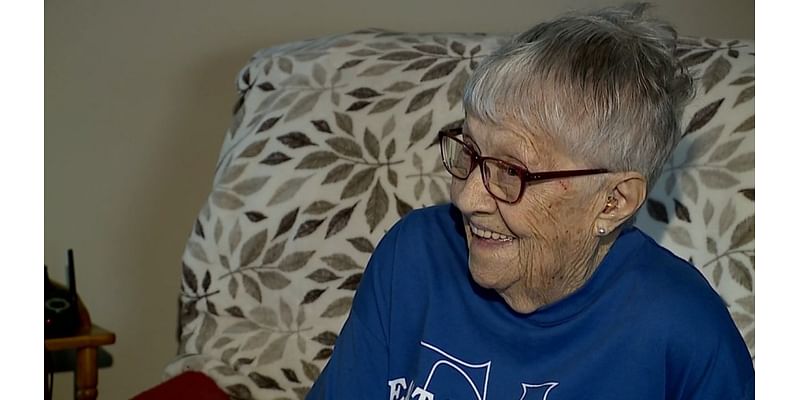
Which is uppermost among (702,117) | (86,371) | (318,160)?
(702,117)

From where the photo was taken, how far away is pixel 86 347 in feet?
6.70

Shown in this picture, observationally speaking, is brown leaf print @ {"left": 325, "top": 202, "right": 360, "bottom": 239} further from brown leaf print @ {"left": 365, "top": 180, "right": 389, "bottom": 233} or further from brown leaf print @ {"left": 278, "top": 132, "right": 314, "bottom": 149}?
brown leaf print @ {"left": 278, "top": 132, "right": 314, "bottom": 149}

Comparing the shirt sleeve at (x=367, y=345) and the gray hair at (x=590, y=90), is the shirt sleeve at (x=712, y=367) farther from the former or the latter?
the shirt sleeve at (x=367, y=345)

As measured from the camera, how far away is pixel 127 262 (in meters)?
2.27

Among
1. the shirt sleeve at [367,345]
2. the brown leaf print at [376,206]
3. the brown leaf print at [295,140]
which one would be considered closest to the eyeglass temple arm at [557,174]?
the shirt sleeve at [367,345]

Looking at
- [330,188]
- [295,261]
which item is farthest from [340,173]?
Answer: [295,261]

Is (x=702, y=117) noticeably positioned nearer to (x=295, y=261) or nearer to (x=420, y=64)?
(x=420, y=64)

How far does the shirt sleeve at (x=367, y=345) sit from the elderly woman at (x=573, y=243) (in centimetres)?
5

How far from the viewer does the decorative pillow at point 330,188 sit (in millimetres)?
1632

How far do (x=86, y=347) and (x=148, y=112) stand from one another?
0.52 meters

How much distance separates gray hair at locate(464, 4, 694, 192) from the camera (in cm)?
109

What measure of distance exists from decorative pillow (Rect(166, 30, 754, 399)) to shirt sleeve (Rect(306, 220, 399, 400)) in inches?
15.9
